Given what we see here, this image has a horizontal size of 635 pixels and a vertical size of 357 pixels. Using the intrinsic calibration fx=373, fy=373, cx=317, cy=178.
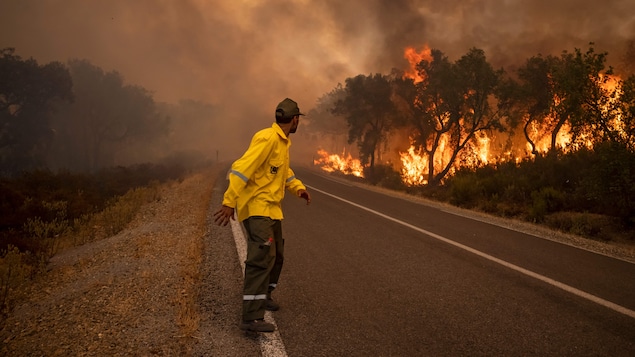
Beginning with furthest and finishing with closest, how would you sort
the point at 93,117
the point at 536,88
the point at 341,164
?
the point at 341,164 → the point at 93,117 → the point at 536,88

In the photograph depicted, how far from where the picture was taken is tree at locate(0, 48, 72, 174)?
30.7m

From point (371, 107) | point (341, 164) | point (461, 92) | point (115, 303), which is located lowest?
point (115, 303)

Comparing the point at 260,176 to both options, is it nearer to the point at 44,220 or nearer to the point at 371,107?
the point at 44,220

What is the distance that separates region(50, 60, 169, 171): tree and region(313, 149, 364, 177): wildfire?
2641cm

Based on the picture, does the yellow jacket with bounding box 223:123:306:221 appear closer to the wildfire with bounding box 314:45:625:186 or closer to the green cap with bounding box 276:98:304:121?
the green cap with bounding box 276:98:304:121

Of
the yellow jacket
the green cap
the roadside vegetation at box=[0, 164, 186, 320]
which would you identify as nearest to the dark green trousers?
the yellow jacket

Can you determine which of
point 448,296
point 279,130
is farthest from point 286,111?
point 448,296

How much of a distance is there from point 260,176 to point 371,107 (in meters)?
32.3

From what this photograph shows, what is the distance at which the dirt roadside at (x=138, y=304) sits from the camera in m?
3.04

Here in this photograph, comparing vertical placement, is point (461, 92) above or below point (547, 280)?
above

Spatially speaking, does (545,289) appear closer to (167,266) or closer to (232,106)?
(167,266)

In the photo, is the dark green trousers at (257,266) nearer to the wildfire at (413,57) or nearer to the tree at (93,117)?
the wildfire at (413,57)

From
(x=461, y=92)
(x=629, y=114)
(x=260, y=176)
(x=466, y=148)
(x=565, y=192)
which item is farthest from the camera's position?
(x=466, y=148)

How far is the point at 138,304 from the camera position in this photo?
3822mm
